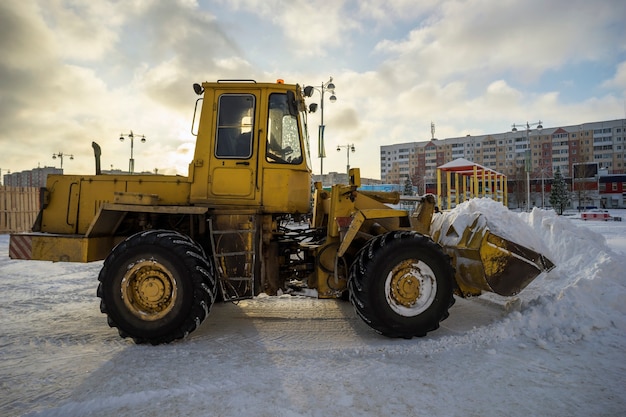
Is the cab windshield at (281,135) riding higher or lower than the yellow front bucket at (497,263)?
higher

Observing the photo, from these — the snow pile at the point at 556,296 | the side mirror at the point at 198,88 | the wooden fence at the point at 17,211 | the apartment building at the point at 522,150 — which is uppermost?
the apartment building at the point at 522,150

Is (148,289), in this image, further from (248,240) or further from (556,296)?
(556,296)

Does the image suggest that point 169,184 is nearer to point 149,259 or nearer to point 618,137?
point 149,259

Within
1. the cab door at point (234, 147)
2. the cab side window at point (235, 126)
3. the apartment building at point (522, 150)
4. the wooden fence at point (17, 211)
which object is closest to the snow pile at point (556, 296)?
the cab door at point (234, 147)

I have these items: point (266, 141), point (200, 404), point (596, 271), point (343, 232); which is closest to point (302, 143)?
point (266, 141)

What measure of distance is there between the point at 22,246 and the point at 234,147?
3029 mm

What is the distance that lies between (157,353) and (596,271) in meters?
6.08

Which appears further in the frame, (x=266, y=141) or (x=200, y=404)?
(x=266, y=141)

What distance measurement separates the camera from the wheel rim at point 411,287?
4.68 metres

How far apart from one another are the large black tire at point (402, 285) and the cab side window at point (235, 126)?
215 cm

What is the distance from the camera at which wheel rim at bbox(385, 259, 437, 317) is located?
4677 mm

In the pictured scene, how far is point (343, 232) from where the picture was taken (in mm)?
5012

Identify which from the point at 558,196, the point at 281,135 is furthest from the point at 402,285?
the point at 558,196

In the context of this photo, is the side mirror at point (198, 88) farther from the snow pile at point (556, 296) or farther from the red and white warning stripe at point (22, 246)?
the snow pile at point (556, 296)
